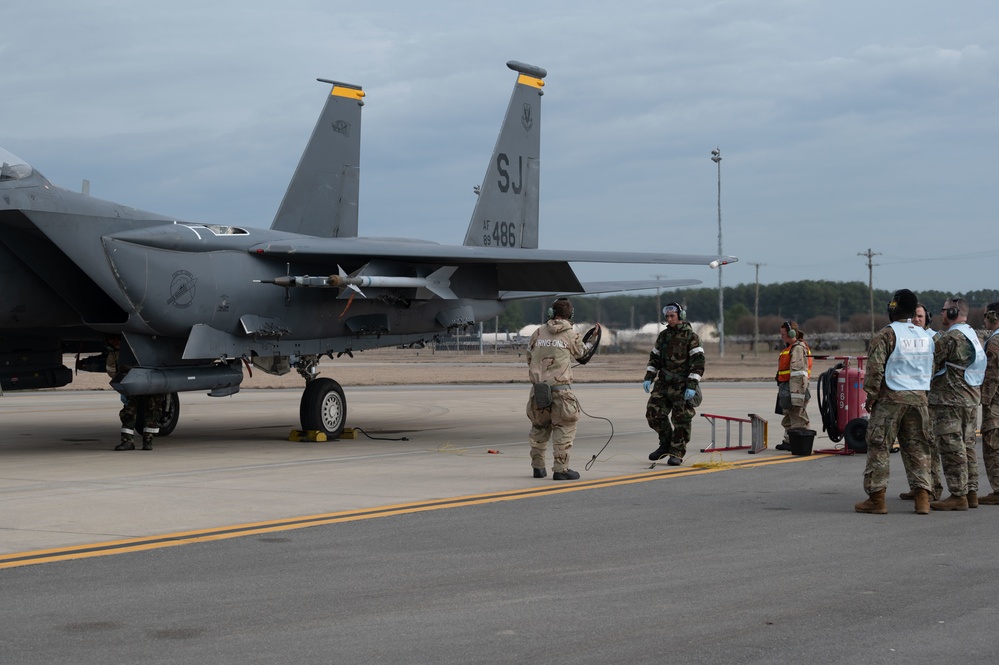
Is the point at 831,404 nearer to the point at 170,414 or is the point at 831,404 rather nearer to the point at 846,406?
the point at 846,406

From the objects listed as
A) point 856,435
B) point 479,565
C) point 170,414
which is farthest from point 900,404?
point 170,414

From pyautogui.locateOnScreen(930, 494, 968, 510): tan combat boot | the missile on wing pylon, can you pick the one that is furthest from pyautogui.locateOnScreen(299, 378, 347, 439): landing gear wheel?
pyautogui.locateOnScreen(930, 494, 968, 510): tan combat boot

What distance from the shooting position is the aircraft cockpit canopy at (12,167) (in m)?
13.2

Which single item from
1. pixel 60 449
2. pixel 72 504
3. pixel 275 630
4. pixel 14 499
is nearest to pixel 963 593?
pixel 275 630

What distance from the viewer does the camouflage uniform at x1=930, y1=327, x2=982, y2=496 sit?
955cm

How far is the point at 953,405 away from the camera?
380 inches

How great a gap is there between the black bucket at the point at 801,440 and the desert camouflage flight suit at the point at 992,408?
4441 mm

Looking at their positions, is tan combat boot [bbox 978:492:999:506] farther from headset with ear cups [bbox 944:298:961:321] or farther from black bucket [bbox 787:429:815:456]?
black bucket [bbox 787:429:815:456]

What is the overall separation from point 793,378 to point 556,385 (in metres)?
4.39

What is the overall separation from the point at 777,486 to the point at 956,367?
2.24m

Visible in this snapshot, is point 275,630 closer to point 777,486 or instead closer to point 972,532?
point 972,532

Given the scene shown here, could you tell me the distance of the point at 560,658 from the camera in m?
4.91

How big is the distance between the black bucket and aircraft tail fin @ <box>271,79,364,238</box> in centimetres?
912

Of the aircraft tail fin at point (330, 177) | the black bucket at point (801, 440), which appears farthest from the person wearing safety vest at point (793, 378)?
the aircraft tail fin at point (330, 177)
